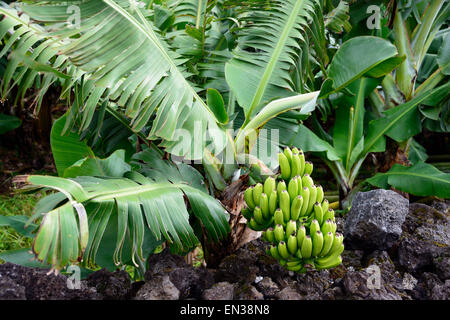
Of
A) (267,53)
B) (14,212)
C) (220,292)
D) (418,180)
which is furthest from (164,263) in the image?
(14,212)

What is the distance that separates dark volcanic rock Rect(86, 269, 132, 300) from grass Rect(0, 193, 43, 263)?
3.45 feet

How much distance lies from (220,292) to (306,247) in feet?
1.04

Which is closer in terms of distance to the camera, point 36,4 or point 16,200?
point 36,4

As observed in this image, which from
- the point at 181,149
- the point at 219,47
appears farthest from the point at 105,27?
the point at 219,47

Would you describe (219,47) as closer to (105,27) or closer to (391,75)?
(105,27)

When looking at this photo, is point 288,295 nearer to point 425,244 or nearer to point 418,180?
point 425,244

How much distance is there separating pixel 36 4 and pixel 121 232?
2.67ft

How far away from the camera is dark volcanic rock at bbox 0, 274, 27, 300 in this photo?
1.09m

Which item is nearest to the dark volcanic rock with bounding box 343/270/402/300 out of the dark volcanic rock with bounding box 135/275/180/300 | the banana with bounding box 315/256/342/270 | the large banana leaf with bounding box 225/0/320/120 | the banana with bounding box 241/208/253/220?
the banana with bounding box 315/256/342/270

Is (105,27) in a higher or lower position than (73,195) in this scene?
higher

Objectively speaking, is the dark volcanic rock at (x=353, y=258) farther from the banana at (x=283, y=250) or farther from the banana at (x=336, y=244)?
the banana at (x=283, y=250)

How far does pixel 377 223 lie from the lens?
155cm

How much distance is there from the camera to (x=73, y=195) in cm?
95
